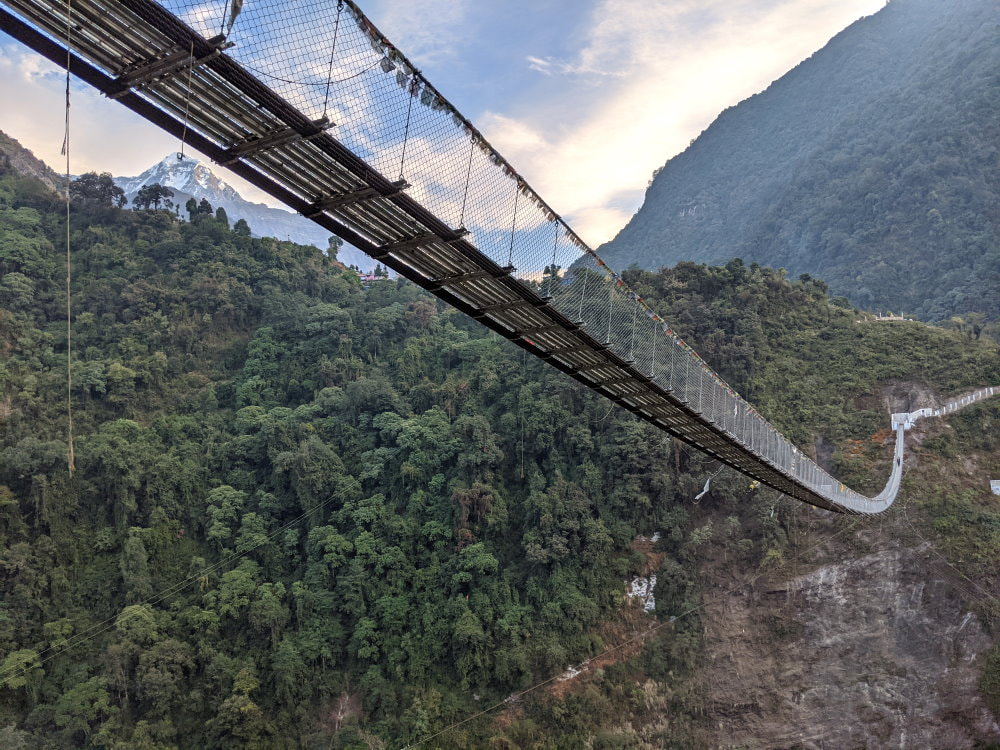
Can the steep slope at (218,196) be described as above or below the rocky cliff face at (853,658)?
above

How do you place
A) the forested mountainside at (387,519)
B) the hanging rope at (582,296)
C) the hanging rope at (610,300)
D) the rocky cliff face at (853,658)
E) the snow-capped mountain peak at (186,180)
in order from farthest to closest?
the snow-capped mountain peak at (186,180), the forested mountainside at (387,519), the rocky cliff face at (853,658), the hanging rope at (610,300), the hanging rope at (582,296)

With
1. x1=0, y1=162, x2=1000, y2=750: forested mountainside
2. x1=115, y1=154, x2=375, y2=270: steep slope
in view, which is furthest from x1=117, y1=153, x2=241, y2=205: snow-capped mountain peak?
x1=0, y1=162, x2=1000, y2=750: forested mountainside

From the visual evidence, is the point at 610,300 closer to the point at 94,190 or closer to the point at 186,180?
the point at 94,190

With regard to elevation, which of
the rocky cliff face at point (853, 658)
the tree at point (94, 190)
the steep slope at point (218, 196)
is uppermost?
the steep slope at point (218, 196)

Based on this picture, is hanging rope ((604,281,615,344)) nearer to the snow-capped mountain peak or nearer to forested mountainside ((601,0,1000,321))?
forested mountainside ((601,0,1000,321))

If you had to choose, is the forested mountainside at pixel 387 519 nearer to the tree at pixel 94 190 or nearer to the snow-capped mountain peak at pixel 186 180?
the tree at pixel 94 190

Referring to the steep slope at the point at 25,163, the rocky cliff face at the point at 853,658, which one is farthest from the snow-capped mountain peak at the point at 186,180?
the rocky cliff face at the point at 853,658
